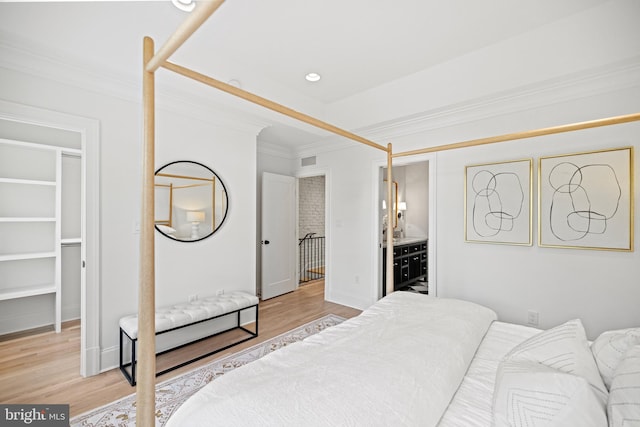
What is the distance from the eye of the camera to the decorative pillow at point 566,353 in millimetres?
1083

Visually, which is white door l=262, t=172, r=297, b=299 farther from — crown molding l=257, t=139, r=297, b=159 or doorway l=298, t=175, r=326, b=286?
doorway l=298, t=175, r=326, b=286

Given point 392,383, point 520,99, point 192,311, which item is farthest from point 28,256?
point 520,99

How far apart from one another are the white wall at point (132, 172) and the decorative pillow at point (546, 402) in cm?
282

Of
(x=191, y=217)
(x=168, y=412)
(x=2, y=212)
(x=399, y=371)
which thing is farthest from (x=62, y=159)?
(x=399, y=371)

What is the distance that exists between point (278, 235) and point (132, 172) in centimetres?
247

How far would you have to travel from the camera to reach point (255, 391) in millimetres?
1104

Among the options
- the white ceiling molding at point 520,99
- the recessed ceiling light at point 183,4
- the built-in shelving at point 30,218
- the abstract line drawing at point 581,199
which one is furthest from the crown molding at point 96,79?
the abstract line drawing at point 581,199

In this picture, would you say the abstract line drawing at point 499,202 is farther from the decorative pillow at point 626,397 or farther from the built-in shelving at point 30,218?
the built-in shelving at point 30,218

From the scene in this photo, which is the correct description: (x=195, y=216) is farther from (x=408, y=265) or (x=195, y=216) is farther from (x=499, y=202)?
(x=408, y=265)

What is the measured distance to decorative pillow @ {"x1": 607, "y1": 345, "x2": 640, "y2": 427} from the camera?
831 millimetres

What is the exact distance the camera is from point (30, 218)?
3.11 m

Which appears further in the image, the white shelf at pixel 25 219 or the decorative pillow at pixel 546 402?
the white shelf at pixel 25 219

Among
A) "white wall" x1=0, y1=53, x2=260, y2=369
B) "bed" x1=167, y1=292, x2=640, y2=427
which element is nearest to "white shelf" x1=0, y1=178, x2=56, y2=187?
"white wall" x1=0, y1=53, x2=260, y2=369

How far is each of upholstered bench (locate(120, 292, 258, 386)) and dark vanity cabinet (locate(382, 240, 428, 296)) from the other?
6.75ft
